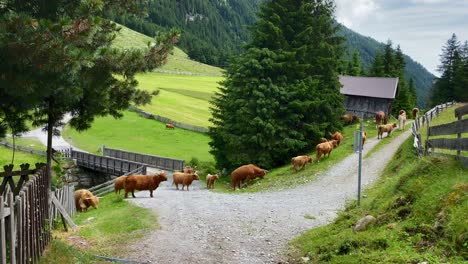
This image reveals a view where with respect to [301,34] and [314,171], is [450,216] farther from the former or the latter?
[301,34]

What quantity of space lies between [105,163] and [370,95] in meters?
31.4

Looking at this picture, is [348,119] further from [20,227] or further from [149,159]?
[20,227]

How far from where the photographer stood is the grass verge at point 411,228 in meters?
7.62

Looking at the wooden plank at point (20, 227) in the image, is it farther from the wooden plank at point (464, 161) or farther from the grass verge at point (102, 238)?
the wooden plank at point (464, 161)

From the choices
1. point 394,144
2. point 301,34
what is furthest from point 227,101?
point 394,144

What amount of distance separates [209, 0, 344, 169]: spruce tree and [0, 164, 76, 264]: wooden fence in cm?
1867

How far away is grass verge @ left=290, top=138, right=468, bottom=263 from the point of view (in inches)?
300

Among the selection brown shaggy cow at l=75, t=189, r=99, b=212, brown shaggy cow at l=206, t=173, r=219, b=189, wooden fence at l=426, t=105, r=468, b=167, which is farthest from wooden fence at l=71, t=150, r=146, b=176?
wooden fence at l=426, t=105, r=468, b=167

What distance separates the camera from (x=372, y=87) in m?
54.9

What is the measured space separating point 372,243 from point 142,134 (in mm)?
52348

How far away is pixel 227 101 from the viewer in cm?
3108

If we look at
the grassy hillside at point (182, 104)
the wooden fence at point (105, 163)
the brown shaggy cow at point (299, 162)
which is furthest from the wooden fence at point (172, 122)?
the brown shaggy cow at point (299, 162)

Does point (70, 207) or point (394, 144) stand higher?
point (394, 144)

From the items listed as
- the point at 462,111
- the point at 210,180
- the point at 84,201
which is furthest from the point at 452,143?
the point at 210,180
